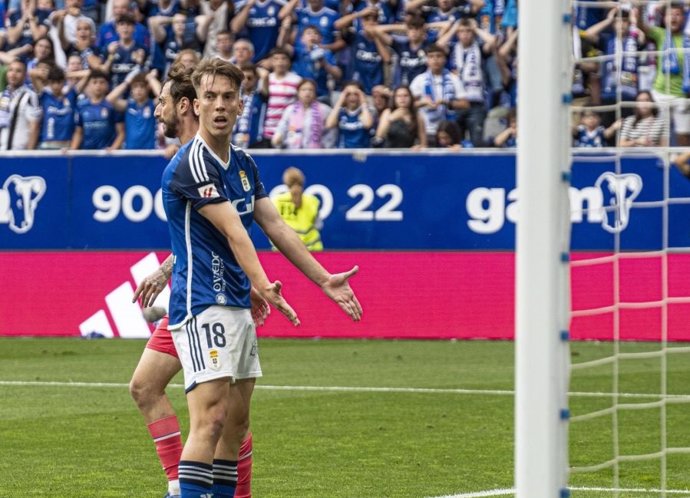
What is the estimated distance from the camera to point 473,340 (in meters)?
18.2

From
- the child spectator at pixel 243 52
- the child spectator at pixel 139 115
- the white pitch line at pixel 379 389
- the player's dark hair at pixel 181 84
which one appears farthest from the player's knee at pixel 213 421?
the child spectator at pixel 243 52

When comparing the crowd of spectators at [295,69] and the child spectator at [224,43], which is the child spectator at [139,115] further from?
the child spectator at [224,43]

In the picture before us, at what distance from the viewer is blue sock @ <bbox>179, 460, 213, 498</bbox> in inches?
257

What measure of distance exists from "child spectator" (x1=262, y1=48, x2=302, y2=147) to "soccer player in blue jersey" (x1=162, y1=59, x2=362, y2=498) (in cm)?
1384

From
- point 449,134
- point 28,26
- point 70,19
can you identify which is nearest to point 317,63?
point 449,134

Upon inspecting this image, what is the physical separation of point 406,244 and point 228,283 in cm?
1197

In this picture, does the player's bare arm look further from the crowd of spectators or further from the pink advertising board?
the crowd of spectators

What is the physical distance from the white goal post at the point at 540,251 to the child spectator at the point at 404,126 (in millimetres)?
14612

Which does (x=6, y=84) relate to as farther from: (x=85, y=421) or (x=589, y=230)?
(x=85, y=421)

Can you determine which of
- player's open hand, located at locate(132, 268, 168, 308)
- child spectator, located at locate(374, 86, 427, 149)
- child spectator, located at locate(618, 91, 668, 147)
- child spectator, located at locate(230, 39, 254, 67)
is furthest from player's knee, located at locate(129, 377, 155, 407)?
child spectator, located at locate(230, 39, 254, 67)

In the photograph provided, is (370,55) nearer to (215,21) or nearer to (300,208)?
(215,21)

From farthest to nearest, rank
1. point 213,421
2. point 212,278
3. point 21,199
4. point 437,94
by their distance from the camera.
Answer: point 437,94 < point 21,199 < point 212,278 < point 213,421

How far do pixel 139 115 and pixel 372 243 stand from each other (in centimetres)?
422

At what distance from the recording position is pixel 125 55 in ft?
73.3
